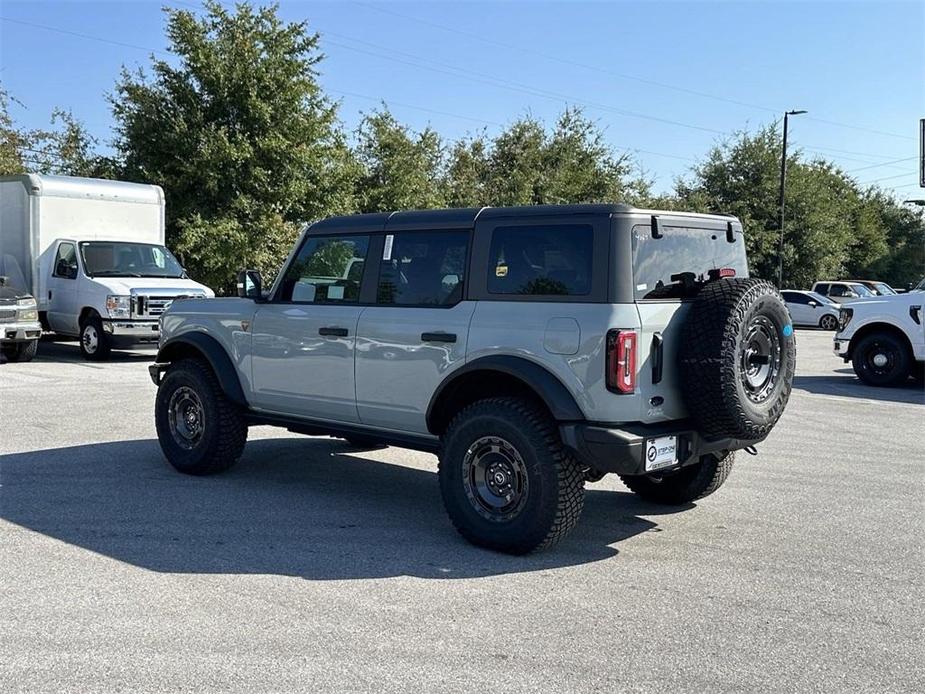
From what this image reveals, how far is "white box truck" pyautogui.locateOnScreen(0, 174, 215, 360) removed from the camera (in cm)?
1605

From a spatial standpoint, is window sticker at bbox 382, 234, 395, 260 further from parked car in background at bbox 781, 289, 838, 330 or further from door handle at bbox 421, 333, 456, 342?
parked car in background at bbox 781, 289, 838, 330

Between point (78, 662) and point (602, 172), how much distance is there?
127 feet

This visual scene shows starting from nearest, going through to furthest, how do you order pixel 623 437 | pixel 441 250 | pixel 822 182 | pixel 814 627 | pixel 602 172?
pixel 814 627 < pixel 623 437 < pixel 441 250 < pixel 602 172 < pixel 822 182

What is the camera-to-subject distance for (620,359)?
5141mm

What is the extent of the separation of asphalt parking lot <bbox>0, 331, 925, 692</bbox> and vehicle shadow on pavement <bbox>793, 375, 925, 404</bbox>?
560 cm

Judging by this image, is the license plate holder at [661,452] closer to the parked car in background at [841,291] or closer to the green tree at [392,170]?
the green tree at [392,170]

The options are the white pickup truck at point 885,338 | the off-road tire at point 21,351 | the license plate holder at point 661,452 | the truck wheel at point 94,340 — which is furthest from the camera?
the truck wheel at point 94,340

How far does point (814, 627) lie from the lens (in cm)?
448

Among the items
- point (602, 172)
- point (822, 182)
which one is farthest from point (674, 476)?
point (822, 182)

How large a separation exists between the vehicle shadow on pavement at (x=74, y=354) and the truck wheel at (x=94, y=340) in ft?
0.47

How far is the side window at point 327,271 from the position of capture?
21.6ft

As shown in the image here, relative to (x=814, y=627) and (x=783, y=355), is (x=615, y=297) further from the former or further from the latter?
(x=814, y=627)

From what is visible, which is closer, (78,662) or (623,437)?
(78,662)

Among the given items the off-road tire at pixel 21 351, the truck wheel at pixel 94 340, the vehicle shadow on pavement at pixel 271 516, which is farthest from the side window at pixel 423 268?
the off-road tire at pixel 21 351
